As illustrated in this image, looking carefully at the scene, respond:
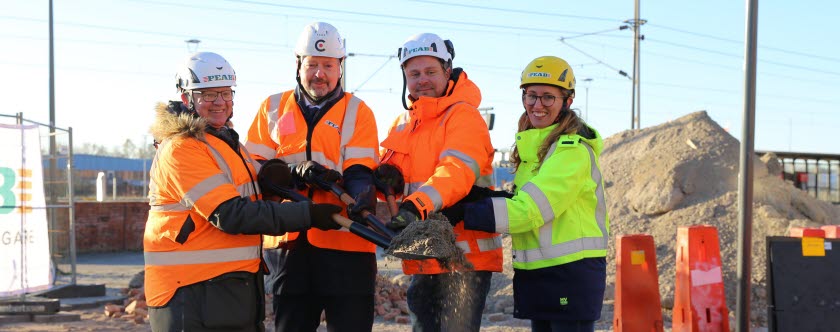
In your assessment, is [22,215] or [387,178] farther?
[22,215]

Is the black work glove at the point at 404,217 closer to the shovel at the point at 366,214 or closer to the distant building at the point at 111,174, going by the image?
the shovel at the point at 366,214

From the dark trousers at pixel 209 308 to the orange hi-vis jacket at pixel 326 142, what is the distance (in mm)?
532

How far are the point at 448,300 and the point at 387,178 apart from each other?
0.73 m

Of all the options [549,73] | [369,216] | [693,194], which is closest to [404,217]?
[369,216]

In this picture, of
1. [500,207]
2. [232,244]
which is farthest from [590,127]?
[232,244]

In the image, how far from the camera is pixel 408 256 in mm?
Answer: 4059

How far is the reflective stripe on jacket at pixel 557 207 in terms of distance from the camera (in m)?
4.42

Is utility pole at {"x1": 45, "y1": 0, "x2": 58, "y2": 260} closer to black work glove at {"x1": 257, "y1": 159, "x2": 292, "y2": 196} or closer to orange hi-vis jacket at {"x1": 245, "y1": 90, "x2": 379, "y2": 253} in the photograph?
orange hi-vis jacket at {"x1": 245, "y1": 90, "x2": 379, "y2": 253}

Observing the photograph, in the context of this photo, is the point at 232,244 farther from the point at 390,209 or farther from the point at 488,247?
the point at 488,247

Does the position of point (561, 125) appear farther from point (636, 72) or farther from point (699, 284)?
point (636, 72)

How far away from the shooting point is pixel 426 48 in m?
4.73

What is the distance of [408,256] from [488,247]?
0.73 m

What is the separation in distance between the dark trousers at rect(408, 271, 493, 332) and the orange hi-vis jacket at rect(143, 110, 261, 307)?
3.25 ft

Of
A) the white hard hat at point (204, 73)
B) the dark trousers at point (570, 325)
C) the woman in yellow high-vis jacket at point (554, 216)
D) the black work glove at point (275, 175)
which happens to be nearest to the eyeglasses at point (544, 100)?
the woman in yellow high-vis jacket at point (554, 216)
